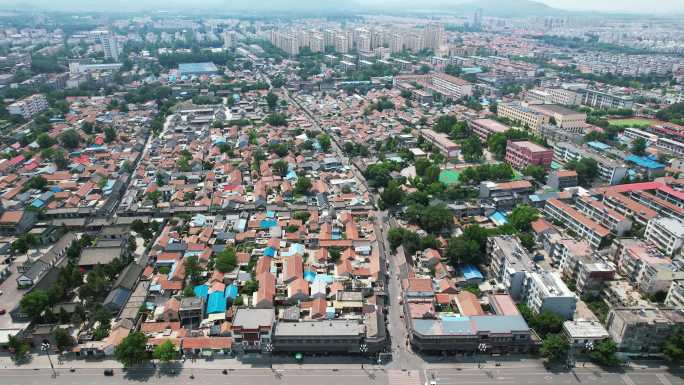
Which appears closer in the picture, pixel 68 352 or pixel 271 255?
pixel 68 352

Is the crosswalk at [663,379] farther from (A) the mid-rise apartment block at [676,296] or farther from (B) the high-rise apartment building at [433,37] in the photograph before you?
(B) the high-rise apartment building at [433,37]

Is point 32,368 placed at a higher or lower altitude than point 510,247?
lower

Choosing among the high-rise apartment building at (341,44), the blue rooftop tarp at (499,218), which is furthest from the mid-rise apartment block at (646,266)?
the high-rise apartment building at (341,44)

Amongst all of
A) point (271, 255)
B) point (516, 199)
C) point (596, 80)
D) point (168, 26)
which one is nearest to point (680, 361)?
point (516, 199)

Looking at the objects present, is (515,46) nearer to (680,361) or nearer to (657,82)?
(657,82)

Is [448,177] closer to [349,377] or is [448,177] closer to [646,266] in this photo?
[646,266]
